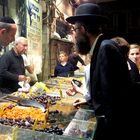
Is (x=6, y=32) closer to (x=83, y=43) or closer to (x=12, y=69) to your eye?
(x=12, y=69)

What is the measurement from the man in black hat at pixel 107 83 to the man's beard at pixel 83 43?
1.3 inches

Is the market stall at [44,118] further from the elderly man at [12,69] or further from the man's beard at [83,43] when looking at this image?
the elderly man at [12,69]

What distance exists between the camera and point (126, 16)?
9039 mm

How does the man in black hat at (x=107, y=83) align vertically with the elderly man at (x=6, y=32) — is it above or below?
below

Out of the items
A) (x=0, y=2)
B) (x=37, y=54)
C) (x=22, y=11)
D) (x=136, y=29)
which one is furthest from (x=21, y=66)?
(x=136, y=29)

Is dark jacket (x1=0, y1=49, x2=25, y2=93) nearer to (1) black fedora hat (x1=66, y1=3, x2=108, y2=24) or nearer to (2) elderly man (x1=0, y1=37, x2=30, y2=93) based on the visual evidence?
(2) elderly man (x1=0, y1=37, x2=30, y2=93)

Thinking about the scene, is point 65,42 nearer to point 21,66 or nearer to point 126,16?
point 126,16

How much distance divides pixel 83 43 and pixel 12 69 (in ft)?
6.53

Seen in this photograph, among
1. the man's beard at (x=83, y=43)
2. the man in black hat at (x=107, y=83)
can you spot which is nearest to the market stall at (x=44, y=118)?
the man in black hat at (x=107, y=83)

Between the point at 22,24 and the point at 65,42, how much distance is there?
266 cm

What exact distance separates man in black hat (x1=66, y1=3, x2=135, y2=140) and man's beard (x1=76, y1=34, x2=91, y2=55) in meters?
0.03

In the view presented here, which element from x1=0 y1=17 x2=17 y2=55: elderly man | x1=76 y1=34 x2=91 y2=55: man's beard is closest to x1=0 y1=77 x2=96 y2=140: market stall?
x1=76 y1=34 x2=91 y2=55: man's beard

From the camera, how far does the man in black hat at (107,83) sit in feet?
5.29

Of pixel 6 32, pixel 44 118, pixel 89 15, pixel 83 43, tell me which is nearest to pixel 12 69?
pixel 6 32
